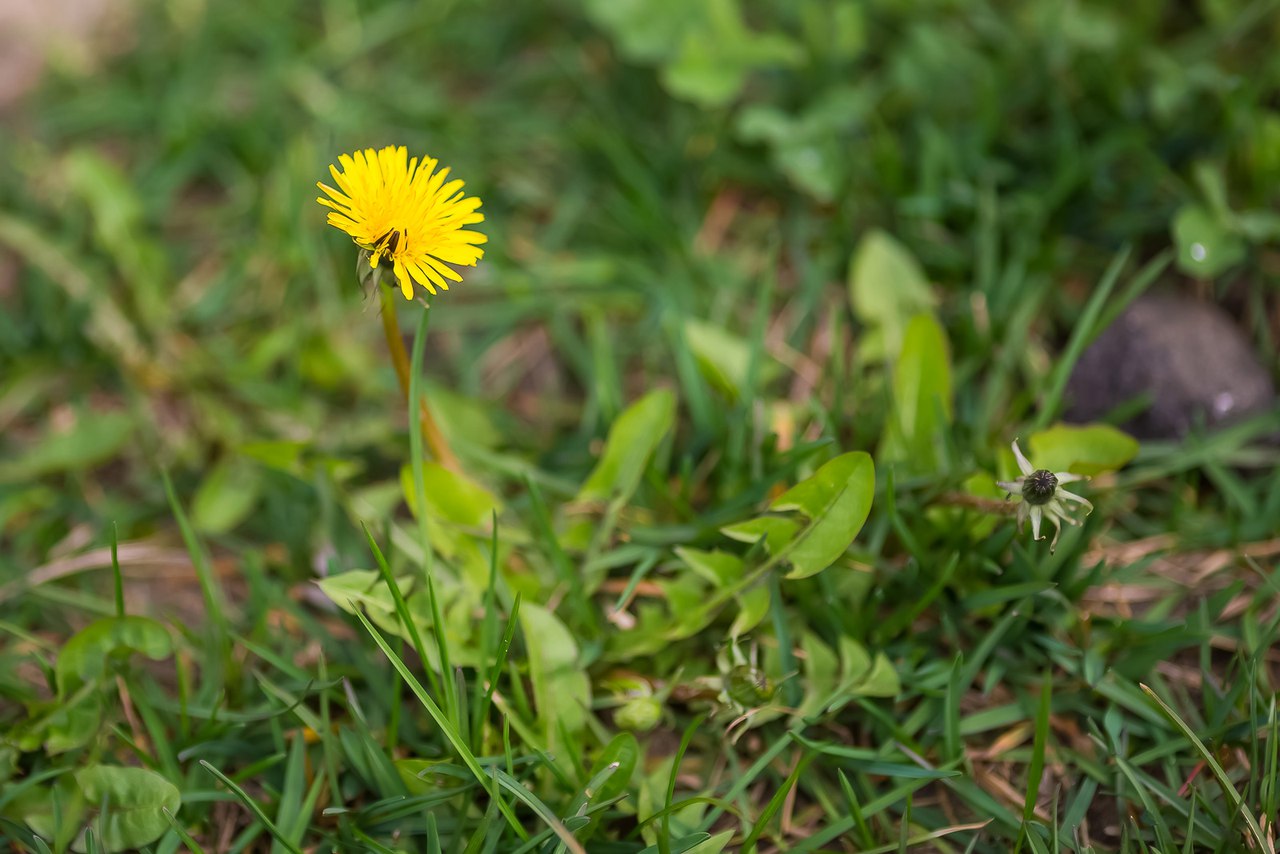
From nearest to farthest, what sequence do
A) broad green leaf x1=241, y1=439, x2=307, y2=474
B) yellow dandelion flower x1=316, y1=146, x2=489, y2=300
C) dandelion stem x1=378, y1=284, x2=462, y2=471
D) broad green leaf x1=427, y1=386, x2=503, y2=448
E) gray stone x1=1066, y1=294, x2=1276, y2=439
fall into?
yellow dandelion flower x1=316, y1=146, x2=489, y2=300 → dandelion stem x1=378, y1=284, x2=462, y2=471 → broad green leaf x1=241, y1=439, x2=307, y2=474 → gray stone x1=1066, y1=294, x2=1276, y2=439 → broad green leaf x1=427, y1=386, x2=503, y2=448

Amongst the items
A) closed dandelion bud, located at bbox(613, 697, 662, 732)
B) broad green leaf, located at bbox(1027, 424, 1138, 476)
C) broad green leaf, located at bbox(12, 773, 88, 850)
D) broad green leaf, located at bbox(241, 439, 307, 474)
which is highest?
broad green leaf, located at bbox(241, 439, 307, 474)

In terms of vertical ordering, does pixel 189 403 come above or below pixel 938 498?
above

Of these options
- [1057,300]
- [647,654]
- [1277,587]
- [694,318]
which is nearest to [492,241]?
[694,318]

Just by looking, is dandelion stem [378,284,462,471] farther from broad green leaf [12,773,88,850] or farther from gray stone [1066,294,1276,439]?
gray stone [1066,294,1276,439]

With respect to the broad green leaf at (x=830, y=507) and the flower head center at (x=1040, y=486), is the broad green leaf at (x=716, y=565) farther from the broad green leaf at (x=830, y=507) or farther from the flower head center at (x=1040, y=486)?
the flower head center at (x=1040, y=486)

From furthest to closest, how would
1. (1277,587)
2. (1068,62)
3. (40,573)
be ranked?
(1068,62)
(40,573)
(1277,587)

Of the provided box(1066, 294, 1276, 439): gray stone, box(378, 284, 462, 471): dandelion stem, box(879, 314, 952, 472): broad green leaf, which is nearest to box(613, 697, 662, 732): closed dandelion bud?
box(378, 284, 462, 471): dandelion stem

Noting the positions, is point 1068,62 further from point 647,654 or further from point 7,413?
point 7,413

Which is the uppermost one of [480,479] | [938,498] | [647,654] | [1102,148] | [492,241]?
[492,241]
